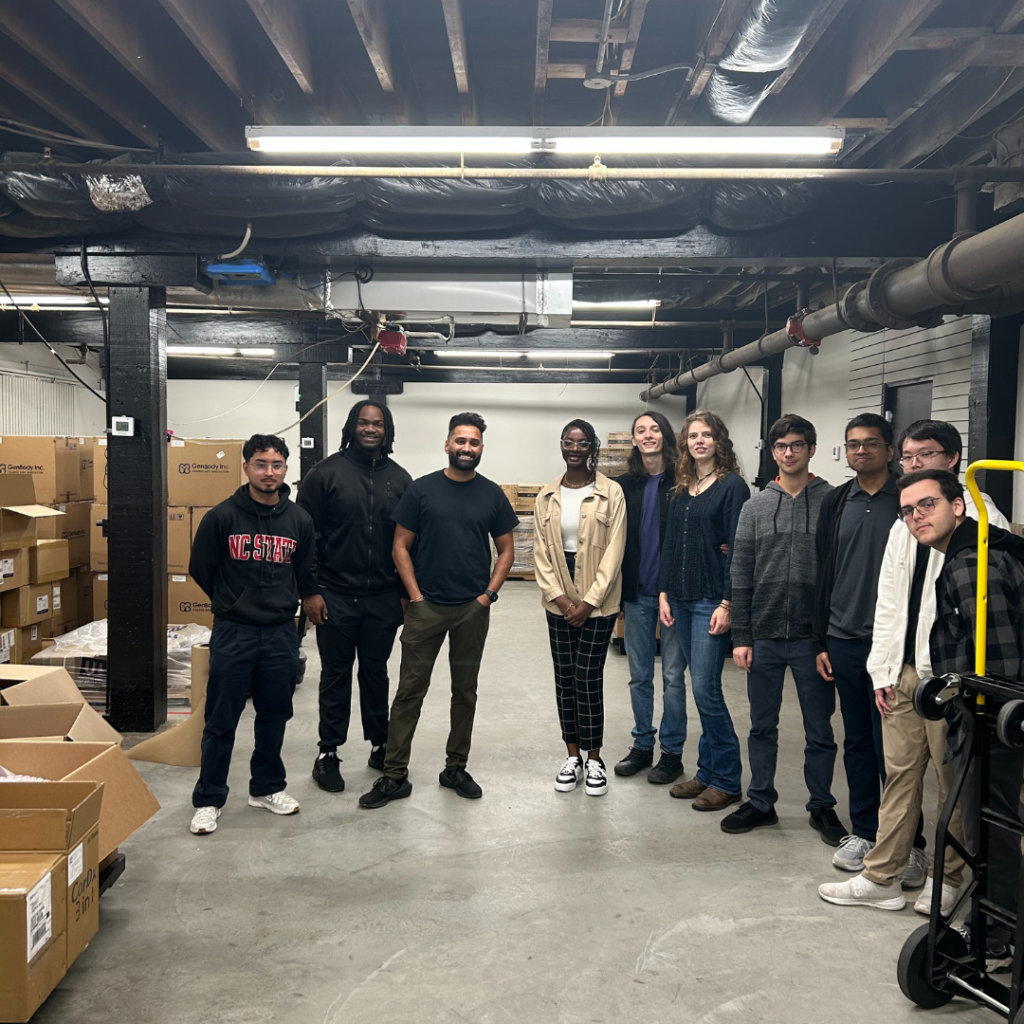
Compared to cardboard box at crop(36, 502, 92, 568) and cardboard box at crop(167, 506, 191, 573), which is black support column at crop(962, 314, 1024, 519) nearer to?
cardboard box at crop(167, 506, 191, 573)

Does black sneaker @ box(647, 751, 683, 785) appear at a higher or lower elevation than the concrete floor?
higher

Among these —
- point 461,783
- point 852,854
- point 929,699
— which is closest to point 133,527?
point 461,783

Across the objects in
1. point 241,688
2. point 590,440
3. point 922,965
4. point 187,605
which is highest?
point 590,440

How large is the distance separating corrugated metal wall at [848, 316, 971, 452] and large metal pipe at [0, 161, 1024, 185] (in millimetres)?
1558

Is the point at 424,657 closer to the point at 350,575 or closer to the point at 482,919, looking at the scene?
the point at 350,575

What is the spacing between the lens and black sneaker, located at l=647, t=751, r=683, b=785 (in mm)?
3512

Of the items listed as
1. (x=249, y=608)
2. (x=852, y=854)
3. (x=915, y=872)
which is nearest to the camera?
(x=915, y=872)

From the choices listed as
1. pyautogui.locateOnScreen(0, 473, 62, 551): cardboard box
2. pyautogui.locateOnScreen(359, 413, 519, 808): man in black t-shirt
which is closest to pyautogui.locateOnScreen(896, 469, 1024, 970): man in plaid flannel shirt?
pyautogui.locateOnScreen(359, 413, 519, 808): man in black t-shirt

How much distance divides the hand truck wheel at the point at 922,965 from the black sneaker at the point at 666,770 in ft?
5.04

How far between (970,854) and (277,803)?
2432mm

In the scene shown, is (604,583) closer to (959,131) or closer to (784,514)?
(784,514)

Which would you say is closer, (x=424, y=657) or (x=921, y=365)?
(x=424, y=657)

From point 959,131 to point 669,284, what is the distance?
2.95 metres

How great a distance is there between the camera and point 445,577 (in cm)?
327
